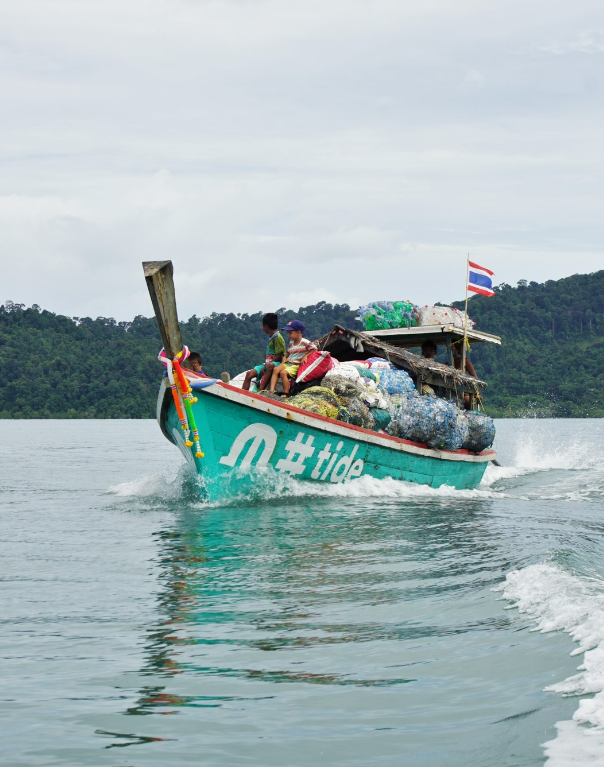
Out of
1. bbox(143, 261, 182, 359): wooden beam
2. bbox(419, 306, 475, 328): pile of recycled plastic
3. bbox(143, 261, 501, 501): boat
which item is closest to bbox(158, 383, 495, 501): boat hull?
bbox(143, 261, 501, 501): boat

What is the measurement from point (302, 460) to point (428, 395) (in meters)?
3.15

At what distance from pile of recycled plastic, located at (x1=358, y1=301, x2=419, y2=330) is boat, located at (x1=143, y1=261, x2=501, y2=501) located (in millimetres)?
3357

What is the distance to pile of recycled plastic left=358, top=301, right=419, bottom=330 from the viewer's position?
16.2 metres

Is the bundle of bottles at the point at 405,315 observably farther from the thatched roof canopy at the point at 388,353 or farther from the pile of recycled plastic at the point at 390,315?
the thatched roof canopy at the point at 388,353

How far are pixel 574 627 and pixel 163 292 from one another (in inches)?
234

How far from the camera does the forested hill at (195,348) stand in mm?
72312

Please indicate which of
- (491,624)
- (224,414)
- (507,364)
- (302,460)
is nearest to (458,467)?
(302,460)

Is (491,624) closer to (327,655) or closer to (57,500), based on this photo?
(327,655)

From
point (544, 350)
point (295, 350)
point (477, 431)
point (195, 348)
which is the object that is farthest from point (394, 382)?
point (544, 350)

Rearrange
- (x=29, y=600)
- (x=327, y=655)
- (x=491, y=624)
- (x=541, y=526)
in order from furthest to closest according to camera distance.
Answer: (x=541, y=526)
(x=29, y=600)
(x=491, y=624)
(x=327, y=655)

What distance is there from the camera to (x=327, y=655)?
16.4 ft

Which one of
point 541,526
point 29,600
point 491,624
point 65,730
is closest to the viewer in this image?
point 65,730

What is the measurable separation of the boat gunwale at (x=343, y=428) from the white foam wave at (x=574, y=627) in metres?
4.50

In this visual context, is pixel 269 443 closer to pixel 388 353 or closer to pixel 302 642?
pixel 388 353
